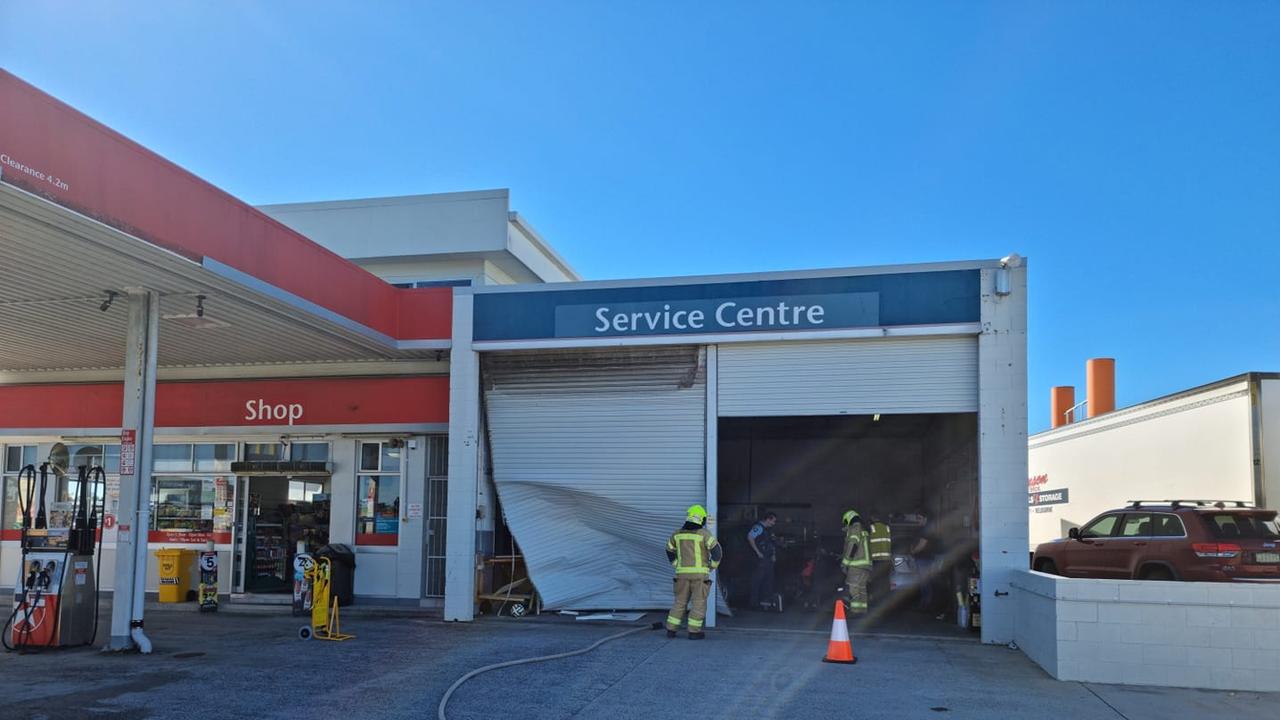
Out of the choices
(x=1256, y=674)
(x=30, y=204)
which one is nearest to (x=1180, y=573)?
(x=1256, y=674)

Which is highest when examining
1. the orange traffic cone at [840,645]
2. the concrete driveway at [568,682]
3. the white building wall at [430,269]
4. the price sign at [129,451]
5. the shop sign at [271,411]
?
the white building wall at [430,269]

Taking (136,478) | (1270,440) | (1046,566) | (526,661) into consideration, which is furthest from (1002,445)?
→ (136,478)

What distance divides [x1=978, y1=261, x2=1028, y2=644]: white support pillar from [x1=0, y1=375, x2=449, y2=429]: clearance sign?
8087 millimetres

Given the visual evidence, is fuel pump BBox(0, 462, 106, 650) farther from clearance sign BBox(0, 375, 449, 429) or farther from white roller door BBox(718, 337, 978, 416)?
white roller door BBox(718, 337, 978, 416)

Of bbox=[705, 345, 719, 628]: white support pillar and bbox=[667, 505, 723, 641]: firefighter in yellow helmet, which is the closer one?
bbox=[667, 505, 723, 641]: firefighter in yellow helmet

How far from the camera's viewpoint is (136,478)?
11359mm

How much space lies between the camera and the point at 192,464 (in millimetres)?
17344

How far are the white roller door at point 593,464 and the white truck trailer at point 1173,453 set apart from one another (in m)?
8.35

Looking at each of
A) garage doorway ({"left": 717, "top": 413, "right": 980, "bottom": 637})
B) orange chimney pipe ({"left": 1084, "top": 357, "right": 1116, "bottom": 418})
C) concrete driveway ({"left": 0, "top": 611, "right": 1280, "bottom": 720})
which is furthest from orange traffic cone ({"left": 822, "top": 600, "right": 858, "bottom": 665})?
orange chimney pipe ({"left": 1084, "top": 357, "right": 1116, "bottom": 418})

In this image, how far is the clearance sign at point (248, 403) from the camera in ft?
51.6

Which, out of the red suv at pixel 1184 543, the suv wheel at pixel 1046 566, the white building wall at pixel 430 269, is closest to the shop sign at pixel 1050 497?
the suv wheel at pixel 1046 566

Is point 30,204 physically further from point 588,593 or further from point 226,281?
point 588,593

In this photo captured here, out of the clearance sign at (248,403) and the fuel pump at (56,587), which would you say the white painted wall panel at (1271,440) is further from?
the fuel pump at (56,587)

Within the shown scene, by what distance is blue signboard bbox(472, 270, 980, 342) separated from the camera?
13.1 meters
